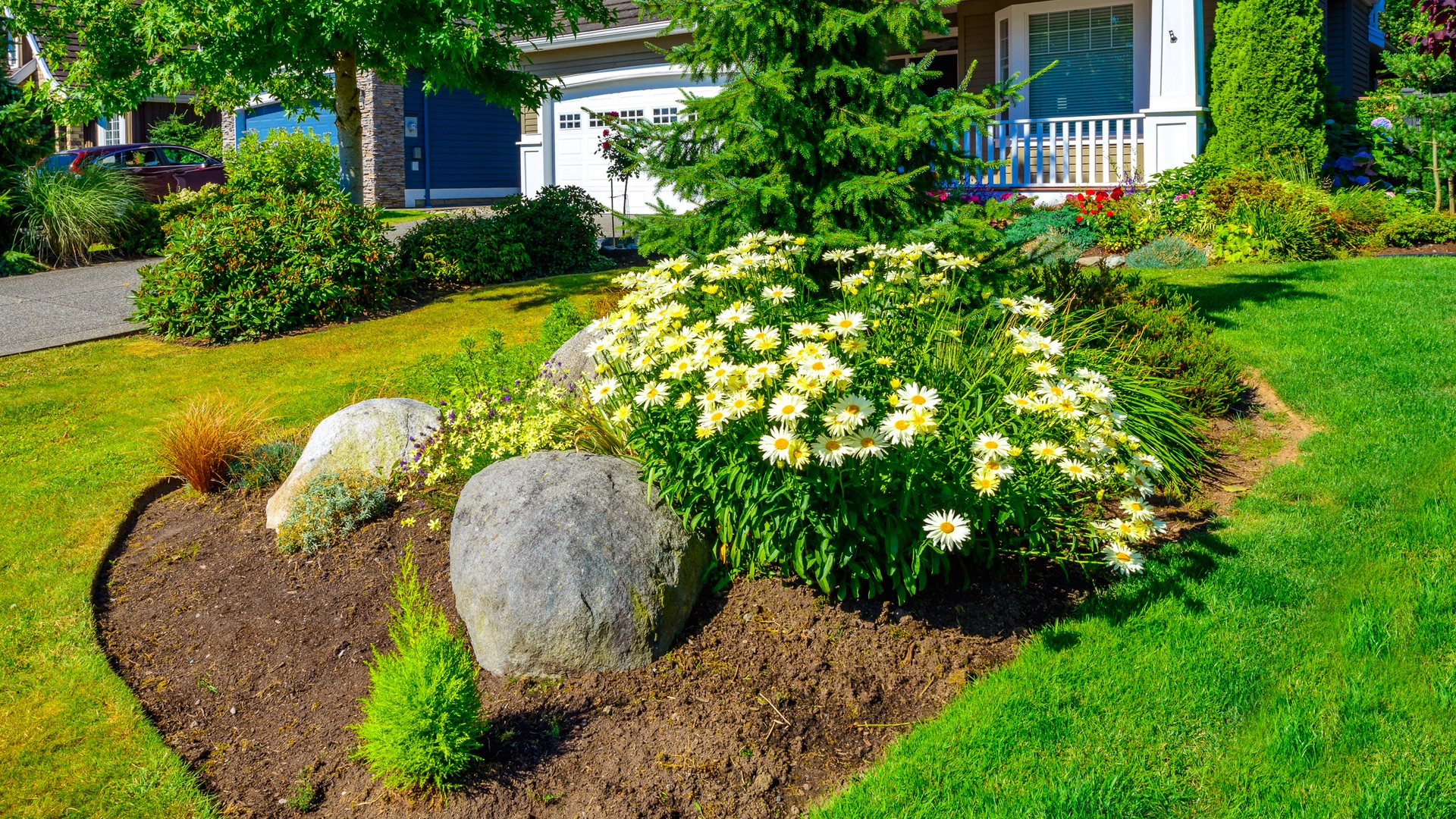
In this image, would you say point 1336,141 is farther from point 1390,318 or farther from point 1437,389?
point 1437,389

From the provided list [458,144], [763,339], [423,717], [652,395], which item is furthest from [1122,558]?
[458,144]

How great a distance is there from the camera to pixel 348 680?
13.3ft

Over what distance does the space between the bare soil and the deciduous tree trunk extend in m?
7.57

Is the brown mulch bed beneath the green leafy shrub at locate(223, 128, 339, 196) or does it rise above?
beneath

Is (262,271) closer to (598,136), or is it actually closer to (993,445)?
(993,445)

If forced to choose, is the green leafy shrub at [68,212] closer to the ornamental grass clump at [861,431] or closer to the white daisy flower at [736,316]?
the ornamental grass clump at [861,431]

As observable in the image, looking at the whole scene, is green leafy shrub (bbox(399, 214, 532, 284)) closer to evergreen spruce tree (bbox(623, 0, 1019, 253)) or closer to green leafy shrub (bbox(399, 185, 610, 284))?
green leafy shrub (bbox(399, 185, 610, 284))

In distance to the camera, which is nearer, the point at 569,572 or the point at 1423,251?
the point at 569,572

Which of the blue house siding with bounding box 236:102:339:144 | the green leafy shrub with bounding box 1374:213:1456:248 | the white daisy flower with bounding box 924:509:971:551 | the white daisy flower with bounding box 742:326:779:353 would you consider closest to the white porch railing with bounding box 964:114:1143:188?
the green leafy shrub with bounding box 1374:213:1456:248

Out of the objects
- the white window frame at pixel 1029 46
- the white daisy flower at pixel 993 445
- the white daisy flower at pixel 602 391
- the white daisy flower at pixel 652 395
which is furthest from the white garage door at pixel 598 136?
the white daisy flower at pixel 993 445

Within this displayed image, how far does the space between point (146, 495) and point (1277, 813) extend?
5786 millimetres

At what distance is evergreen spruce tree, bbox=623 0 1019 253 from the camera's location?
5406 mm

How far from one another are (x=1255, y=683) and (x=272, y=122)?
2739 centimetres

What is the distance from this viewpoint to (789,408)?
11.0 ft
